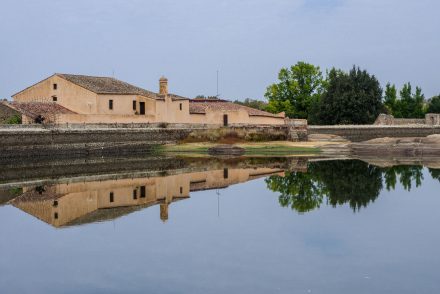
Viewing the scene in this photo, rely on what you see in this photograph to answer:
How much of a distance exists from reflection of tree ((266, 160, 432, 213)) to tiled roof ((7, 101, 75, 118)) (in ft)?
82.1

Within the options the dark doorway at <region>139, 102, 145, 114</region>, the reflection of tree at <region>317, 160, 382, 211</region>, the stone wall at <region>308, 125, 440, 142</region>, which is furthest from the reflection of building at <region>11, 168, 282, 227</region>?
the stone wall at <region>308, 125, 440, 142</region>

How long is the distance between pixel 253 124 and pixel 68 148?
22.0 metres

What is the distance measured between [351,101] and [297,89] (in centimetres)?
1212

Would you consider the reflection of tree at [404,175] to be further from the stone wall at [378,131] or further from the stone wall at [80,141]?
the stone wall at [378,131]

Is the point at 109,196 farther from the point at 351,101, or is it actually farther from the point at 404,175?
the point at 351,101

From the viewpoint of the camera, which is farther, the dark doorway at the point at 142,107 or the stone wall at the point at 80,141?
the dark doorway at the point at 142,107

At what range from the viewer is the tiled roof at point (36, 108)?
52.8 meters

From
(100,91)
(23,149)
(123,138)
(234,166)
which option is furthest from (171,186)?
(100,91)

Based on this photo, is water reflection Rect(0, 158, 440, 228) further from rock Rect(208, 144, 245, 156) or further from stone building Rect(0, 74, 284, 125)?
stone building Rect(0, 74, 284, 125)

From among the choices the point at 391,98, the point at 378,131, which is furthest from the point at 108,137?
the point at 391,98

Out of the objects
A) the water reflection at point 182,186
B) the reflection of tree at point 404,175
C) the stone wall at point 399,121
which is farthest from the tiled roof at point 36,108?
the stone wall at point 399,121

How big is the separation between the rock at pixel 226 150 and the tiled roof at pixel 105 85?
10868 millimetres

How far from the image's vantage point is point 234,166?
132ft

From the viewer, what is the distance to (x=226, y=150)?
178 ft
